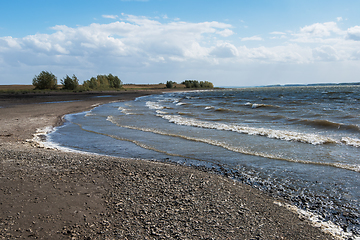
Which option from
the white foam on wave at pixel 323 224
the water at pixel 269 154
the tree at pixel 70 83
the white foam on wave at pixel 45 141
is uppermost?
the tree at pixel 70 83

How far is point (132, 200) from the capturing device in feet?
17.5

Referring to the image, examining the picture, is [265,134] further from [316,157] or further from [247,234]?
[247,234]

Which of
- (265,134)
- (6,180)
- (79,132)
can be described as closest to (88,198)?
(6,180)

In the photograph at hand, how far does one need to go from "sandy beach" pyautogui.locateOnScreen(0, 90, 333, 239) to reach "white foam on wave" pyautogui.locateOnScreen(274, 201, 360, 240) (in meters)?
0.17

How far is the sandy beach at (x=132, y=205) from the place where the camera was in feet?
13.8

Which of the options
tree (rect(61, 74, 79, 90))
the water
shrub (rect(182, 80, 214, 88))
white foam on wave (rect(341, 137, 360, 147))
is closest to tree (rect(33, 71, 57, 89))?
tree (rect(61, 74, 79, 90))

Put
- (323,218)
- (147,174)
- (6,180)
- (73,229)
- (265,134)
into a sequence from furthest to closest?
1. (265,134)
2. (147,174)
3. (6,180)
4. (323,218)
5. (73,229)

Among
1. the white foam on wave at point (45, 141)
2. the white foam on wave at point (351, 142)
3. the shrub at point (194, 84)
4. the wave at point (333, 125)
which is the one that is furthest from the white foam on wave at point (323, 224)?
the shrub at point (194, 84)

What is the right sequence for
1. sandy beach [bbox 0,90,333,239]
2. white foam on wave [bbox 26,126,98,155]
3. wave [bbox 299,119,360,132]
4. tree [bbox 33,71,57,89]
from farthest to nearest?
1. tree [bbox 33,71,57,89]
2. wave [bbox 299,119,360,132]
3. white foam on wave [bbox 26,126,98,155]
4. sandy beach [bbox 0,90,333,239]

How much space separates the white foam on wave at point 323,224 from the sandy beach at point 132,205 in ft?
0.54

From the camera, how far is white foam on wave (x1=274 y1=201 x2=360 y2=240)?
4391 millimetres

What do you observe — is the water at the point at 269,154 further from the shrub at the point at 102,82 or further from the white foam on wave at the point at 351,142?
the shrub at the point at 102,82

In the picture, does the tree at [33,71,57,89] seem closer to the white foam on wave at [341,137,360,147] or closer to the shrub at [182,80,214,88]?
the white foam on wave at [341,137,360,147]

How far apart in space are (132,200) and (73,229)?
1436 millimetres
